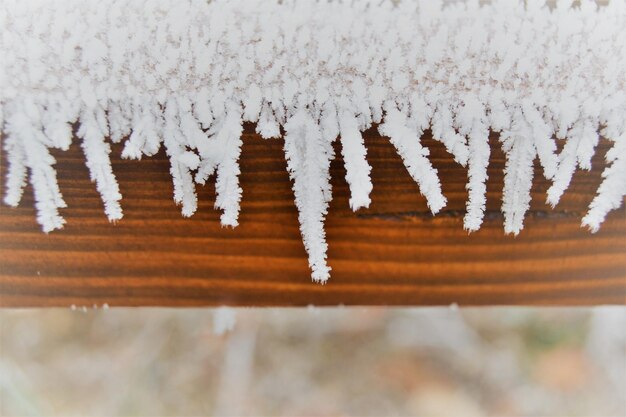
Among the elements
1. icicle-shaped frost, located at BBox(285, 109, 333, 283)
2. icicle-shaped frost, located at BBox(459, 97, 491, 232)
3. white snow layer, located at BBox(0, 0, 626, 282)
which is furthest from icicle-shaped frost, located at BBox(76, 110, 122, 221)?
icicle-shaped frost, located at BBox(459, 97, 491, 232)

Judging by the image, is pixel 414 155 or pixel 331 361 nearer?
pixel 414 155

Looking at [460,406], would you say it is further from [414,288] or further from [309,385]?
[414,288]

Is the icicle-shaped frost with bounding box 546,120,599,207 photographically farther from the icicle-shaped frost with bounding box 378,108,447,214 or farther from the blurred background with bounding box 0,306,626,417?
the blurred background with bounding box 0,306,626,417

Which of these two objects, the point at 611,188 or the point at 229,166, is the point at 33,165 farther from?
the point at 611,188

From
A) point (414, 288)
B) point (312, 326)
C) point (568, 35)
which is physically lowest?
point (414, 288)

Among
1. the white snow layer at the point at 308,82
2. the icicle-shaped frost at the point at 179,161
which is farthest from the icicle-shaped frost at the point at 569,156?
the icicle-shaped frost at the point at 179,161

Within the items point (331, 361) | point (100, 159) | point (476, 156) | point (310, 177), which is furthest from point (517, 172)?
point (331, 361)

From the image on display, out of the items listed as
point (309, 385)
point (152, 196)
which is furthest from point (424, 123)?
point (309, 385)
